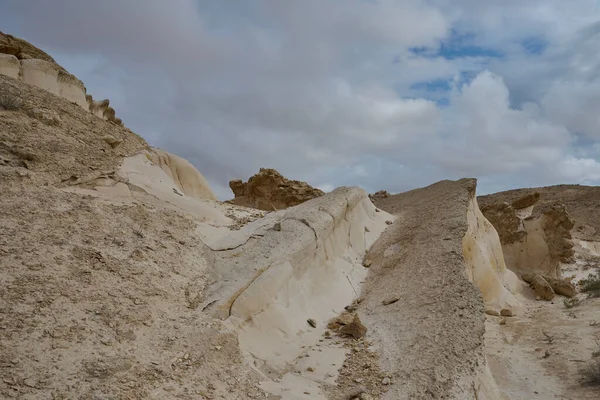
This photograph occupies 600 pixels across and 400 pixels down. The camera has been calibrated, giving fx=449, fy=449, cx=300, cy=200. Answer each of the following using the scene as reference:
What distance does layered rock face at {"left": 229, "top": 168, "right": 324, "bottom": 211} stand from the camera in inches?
596

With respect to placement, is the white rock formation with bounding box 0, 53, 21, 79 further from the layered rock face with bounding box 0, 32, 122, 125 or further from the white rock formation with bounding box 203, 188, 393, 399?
the white rock formation with bounding box 203, 188, 393, 399

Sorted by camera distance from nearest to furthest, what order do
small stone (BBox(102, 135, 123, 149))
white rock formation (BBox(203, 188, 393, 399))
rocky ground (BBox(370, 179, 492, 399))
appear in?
1. rocky ground (BBox(370, 179, 492, 399))
2. white rock formation (BBox(203, 188, 393, 399))
3. small stone (BBox(102, 135, 123, 149))

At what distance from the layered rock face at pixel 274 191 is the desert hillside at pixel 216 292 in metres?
5.67

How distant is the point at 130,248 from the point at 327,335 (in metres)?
2.50

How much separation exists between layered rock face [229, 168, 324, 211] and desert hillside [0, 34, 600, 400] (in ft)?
18.6

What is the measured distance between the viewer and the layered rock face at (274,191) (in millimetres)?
15133

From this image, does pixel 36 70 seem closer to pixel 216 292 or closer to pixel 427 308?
pixel 216 292

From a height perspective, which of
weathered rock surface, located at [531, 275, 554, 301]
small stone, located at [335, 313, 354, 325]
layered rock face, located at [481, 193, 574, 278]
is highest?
layered rock face, located at [481, 193, 574, 278]

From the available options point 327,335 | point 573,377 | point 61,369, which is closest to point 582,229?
point 573,377

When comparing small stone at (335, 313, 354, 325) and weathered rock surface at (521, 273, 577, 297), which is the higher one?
weathered rock surface at (521, 273, 577, 297)

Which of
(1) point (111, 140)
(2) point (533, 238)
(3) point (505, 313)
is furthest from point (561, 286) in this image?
(1) point (111, 140)

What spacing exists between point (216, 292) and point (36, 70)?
21.3 ft

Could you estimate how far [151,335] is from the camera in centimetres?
364

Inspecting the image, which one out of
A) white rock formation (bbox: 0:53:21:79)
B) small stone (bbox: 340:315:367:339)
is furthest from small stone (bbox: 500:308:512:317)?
white rock formation (bbox: 0:53:21:79)
